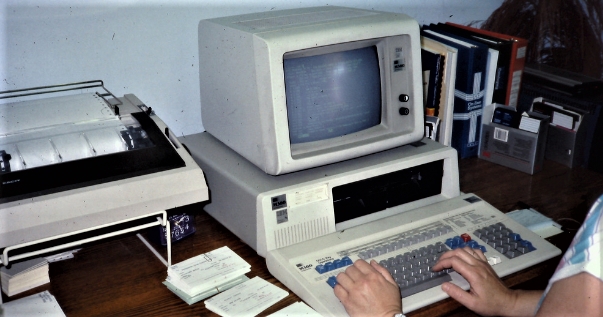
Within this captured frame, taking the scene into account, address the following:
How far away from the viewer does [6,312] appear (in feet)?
3.68

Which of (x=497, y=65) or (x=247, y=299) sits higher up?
(x=497, y=65)

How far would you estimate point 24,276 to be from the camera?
1213mm

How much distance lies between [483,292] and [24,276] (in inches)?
36.9

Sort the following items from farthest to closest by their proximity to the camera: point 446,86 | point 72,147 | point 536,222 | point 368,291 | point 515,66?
point 515,66 → point 446,86 → point 536,222 → point 72,147 → point 368,291

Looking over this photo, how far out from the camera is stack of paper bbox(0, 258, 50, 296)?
120cm

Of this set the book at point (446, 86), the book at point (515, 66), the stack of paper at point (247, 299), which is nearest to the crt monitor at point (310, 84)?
the stack of paper at point (247, 299)

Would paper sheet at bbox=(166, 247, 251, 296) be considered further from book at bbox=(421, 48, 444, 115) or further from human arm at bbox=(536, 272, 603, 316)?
book at bbox=(421, 48, 444, 115)

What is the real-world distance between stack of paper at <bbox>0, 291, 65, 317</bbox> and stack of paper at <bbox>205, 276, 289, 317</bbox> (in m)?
0.29

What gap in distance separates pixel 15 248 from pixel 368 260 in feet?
2.30

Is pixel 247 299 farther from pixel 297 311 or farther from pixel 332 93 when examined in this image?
pixel 332 93

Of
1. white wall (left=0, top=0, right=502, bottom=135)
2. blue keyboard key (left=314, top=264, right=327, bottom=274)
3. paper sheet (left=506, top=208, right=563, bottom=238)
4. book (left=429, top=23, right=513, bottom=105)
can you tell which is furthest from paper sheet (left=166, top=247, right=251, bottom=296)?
book (left=429, top=23, right=513, bottom=105)

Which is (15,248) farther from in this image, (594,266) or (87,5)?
(594,266)

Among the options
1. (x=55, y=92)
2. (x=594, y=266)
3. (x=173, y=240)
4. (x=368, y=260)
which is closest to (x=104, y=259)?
(x=173, y=240)

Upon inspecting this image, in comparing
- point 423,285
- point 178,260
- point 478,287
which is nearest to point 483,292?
point 478,287
